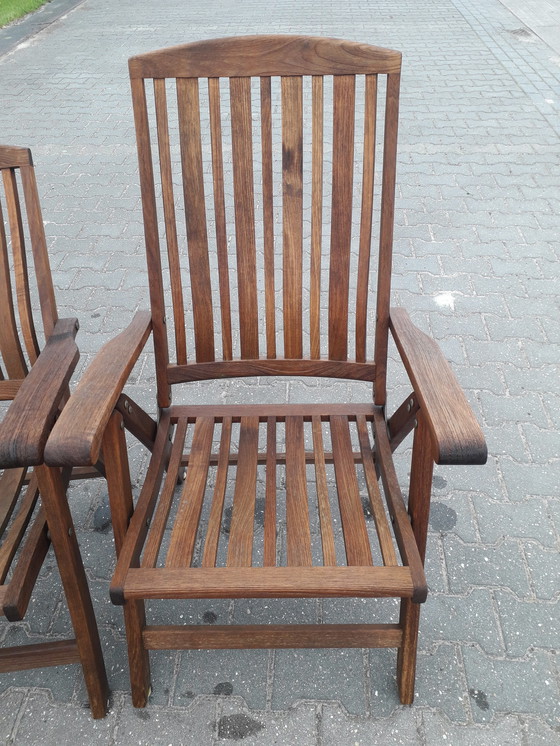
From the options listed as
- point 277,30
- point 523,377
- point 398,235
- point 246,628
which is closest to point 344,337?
point 246,628

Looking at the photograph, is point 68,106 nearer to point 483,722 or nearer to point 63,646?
point 63,646

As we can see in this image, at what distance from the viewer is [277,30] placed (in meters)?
7.83

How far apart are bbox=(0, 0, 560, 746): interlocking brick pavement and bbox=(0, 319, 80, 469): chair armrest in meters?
0.77

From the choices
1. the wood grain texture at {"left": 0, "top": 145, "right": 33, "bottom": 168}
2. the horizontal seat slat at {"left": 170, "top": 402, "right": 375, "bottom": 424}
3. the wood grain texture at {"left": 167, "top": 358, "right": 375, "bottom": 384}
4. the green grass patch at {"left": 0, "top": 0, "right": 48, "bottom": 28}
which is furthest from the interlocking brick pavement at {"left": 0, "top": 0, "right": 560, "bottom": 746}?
the green grass patch at {"left": 0, "top": 0, "right": 48, "bottom": 28}

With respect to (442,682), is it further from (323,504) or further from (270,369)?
(270,369)

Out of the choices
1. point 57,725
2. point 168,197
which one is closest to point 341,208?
point 168,197

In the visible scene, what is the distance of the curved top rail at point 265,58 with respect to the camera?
5.14 feet

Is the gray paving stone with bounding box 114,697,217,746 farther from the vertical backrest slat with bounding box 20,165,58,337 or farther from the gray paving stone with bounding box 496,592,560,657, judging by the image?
the vertical backrest slat with bounding box 20,165,58,337

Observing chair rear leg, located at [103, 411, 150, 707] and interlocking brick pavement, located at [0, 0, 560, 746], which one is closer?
chair rear leg, located at [103, 411, 150, 707]

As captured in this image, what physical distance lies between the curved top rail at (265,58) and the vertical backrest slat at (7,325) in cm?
58

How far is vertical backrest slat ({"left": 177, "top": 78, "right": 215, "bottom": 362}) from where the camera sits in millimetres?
1649

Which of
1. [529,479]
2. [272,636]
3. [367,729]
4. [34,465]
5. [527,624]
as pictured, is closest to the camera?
[34,465]

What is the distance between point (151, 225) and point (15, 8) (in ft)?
31.3

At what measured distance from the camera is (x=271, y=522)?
1.58m
